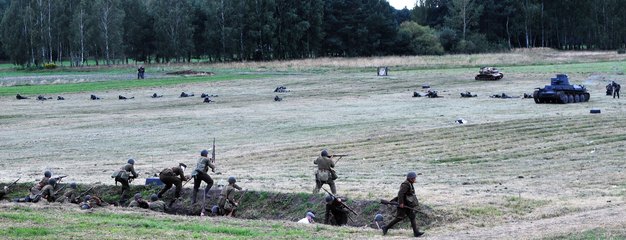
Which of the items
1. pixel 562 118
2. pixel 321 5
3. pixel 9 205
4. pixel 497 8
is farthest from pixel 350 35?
pixel 9 205

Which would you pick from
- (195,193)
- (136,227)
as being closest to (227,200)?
(195,193)

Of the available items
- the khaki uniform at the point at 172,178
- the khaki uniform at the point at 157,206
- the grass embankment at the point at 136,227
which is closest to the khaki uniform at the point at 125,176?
the khaki uniform at the point at 172,178

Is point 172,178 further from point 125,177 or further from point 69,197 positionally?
point 69,197

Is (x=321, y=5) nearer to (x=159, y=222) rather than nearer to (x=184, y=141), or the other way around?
(x=184, y=141)

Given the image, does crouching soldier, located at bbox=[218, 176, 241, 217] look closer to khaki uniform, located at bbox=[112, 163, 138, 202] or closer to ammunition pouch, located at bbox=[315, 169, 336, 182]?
ammunition pouch, located at bbox=[315, 169, 336, 182]

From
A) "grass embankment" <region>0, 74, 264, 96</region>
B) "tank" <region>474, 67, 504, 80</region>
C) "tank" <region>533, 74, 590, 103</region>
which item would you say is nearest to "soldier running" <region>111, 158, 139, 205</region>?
"tank" <region>533, 74, 590, 103</region>

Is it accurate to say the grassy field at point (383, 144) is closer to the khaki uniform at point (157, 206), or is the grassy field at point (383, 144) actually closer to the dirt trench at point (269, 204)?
the dirt trench at point (269, 204)

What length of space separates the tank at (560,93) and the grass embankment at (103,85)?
117 ft

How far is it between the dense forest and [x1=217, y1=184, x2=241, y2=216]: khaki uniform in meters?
99.6

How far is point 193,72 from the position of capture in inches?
3890

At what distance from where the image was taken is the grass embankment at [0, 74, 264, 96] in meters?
77.9

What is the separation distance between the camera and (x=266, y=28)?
124312 mm

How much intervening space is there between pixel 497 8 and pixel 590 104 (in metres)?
95.7

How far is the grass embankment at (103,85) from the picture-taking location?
77.9 m
